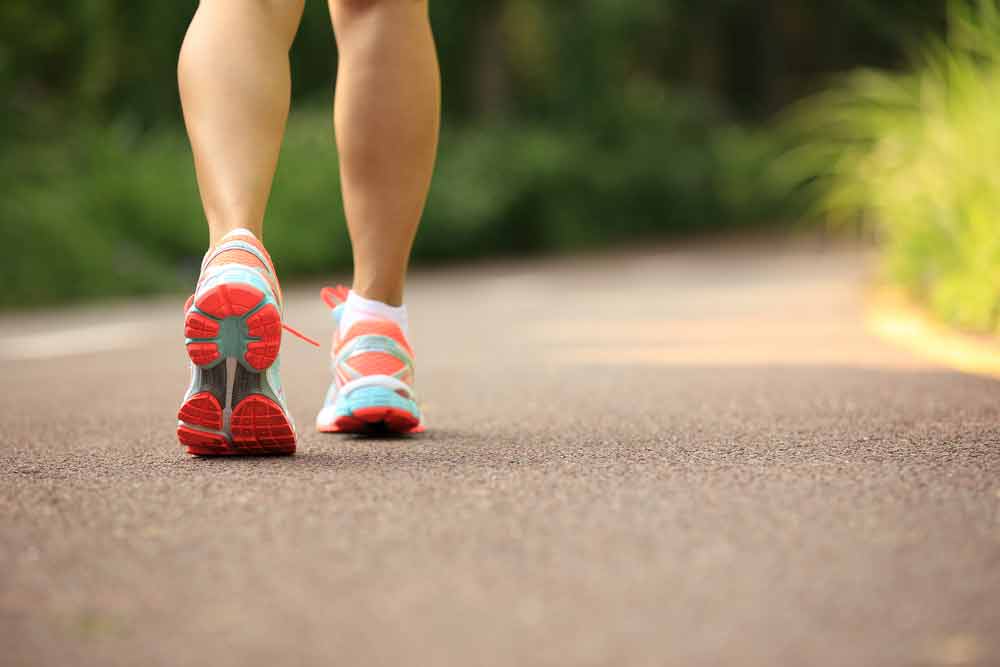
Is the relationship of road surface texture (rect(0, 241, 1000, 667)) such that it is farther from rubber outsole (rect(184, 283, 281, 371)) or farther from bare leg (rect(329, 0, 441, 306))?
bare leg (rect(329, 0, 441, 306))

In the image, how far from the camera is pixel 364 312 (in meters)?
2.64

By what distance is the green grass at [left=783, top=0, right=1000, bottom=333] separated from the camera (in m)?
4.61

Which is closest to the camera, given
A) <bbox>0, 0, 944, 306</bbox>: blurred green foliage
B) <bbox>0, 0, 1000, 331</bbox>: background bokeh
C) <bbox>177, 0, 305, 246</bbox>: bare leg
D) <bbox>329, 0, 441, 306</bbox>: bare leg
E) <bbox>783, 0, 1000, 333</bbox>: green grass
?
<bbox>177, 0, 305, 246</bbox>: bare leg

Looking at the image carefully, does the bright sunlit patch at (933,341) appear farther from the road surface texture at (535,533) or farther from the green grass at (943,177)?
the road surface texture at (535,533)

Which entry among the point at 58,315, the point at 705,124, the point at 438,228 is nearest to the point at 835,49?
the point at 705,124

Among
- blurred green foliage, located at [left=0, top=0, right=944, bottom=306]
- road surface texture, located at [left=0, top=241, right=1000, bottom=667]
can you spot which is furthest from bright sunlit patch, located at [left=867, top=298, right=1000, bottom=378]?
blurred green foliage, located at [left=0, top=0, right=944, bottom=306]

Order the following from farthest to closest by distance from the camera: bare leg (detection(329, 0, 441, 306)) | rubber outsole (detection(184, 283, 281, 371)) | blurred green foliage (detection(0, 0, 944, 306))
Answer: blurred green foliage (detection(0, 0, 944, 306)) → bare leg (detection(329, 0, 441, 306)) → rubber outsole (detection(184, 283, 281, 371))

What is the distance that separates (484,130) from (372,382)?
1560 centimetres

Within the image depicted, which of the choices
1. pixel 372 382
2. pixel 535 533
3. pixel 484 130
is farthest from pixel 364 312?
pixel 484 130

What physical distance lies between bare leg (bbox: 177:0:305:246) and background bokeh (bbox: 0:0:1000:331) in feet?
8.62

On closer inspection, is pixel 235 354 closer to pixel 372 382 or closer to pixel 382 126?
pixel 372 382

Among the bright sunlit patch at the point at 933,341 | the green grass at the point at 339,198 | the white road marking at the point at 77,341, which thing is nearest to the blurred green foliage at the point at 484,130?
the green grass at the point at 339,198

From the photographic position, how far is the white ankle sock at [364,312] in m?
2.64

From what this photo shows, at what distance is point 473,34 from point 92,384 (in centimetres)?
1693
